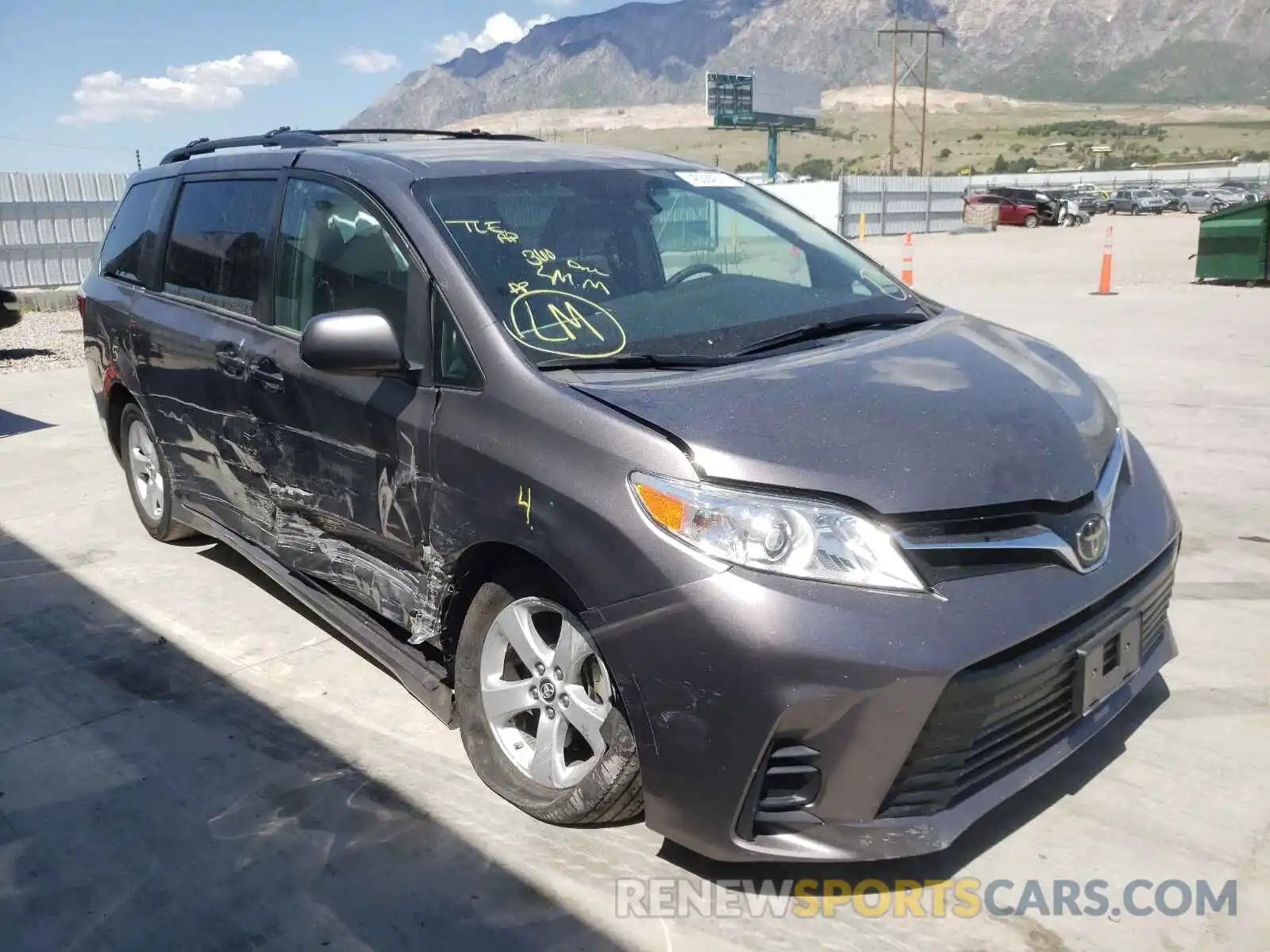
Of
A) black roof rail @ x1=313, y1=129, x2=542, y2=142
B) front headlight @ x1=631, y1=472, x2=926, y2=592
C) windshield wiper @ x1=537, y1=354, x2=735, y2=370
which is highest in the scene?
black roof rail @ x1=313, y1=129, x2=542, y2=142

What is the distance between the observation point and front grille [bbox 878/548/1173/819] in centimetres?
242

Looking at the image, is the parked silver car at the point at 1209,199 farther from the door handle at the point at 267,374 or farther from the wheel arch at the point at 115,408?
the door handle at the point at 267,374

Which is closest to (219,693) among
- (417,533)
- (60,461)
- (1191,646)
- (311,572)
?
(311,572)

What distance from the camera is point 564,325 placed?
3.15 m

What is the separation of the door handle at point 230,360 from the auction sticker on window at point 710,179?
178cm

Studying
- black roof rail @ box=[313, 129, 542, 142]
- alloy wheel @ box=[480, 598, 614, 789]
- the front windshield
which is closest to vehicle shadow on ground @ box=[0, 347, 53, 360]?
black roof rail @ box=[313, 129, 542, 142]

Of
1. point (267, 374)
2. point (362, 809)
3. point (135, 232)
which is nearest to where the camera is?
point (362, 809)

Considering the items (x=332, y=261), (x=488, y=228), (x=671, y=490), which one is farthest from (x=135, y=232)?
(x=671, y=490)

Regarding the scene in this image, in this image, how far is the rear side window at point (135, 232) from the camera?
5.10 m

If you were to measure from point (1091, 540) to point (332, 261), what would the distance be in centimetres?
255

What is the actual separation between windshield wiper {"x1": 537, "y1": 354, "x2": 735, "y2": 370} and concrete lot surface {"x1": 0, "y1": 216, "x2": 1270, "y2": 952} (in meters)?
1.27

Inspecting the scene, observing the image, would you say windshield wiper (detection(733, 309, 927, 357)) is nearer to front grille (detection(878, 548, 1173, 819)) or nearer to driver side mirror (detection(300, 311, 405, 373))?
driver side mirror (detection(300, 311, 405, 373))

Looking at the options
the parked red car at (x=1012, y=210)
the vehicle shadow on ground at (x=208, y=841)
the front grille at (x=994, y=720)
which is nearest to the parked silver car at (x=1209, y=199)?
the parked red car at (x=1012, y=210)

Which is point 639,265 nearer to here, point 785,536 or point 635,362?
point 635,362
